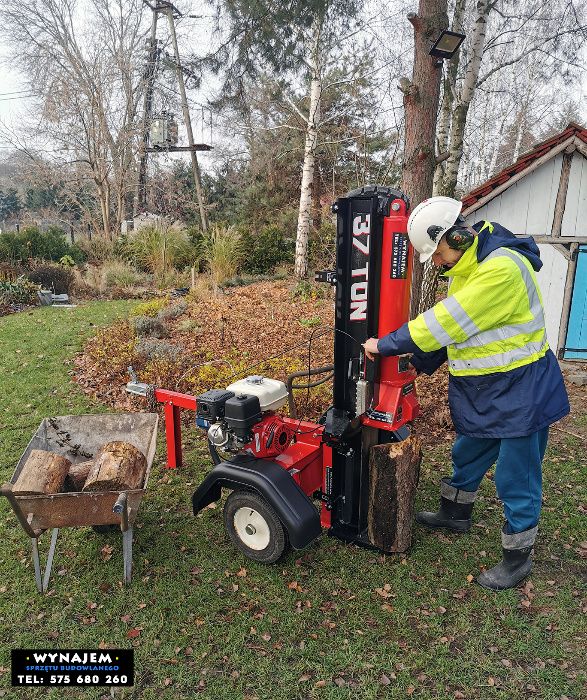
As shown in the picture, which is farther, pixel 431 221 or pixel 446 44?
pixel 446 44

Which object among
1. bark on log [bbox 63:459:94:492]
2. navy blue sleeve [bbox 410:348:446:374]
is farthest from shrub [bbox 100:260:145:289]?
navy blue sleeve [bbox 410:348:446:374]

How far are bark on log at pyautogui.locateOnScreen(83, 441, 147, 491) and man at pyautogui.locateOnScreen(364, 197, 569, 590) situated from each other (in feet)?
5.40

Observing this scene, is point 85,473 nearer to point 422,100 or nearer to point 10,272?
point 422,100

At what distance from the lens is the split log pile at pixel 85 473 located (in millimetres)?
3051

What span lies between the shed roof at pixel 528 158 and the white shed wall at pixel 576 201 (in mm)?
318

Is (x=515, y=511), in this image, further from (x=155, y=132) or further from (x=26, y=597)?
(x=155, y=132)

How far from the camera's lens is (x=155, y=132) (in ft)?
66.8

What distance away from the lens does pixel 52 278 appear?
13562 millimetres

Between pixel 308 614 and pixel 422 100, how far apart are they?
4935mm

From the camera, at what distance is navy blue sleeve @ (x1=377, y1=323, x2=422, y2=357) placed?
284 cm

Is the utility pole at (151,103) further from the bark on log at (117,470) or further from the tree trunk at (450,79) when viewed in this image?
the bark on log at (117,470)

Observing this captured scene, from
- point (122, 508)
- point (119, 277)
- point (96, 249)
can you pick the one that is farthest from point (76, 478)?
point (96, 249)

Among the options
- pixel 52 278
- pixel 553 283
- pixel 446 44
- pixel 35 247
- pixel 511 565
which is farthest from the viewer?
pixel 35 247

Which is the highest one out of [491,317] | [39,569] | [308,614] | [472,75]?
[472,75]
